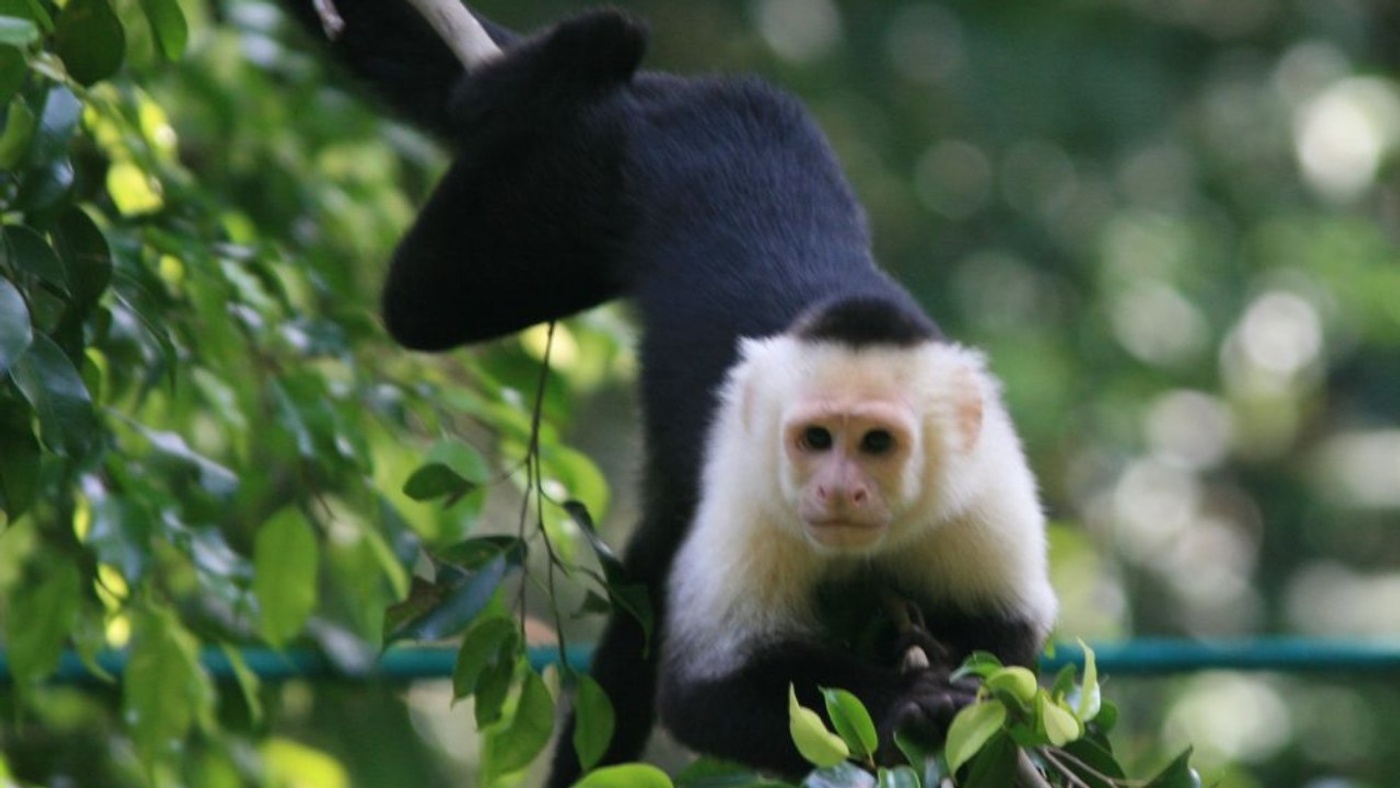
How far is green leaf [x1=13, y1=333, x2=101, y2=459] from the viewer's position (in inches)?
69.7

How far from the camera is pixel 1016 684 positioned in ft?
5.53

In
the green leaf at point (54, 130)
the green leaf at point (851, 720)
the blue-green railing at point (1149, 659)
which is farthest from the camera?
the blue-green railing at point (1149, 659)

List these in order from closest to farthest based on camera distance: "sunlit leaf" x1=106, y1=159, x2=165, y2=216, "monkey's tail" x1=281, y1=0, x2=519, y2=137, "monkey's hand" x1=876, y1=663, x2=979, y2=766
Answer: "monkey's hand" x1=876, y1=663, x2=979, y2=766, "sunlit leaf" x1=106, y1=159, x2=165, y2=216, "monkey's tail" x1=281, y1=0, x2=519, y2=137

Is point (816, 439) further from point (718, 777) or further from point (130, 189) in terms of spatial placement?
point (130, 189)

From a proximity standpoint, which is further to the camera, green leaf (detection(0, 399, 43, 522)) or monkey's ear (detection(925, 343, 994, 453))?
monkey's ear (detection(925, 343, 994, 453))

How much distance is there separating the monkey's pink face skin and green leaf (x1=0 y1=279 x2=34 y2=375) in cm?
94

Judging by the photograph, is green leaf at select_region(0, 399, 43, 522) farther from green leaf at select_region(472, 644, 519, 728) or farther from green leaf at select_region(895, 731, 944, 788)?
green leaf at select_region(895, 731, 944, 788)

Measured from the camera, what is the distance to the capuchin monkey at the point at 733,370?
234cm

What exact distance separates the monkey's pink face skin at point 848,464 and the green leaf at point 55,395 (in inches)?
33.3

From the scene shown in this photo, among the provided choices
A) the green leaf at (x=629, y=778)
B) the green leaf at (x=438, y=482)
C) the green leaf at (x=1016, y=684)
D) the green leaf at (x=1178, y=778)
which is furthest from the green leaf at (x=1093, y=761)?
the green leaf at (x=438, y=482)

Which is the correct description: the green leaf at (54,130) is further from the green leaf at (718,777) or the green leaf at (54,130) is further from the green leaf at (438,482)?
the green leaf at (718,777)

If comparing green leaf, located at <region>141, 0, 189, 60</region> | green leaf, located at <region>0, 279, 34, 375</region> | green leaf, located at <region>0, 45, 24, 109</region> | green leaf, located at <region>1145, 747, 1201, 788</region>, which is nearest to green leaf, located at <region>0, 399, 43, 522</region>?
green leaf, located at <region>0, 279, 34, 375</region>

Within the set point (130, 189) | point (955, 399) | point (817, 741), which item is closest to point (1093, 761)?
point (817, 741)

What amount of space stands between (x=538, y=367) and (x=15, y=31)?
4.67 ft
